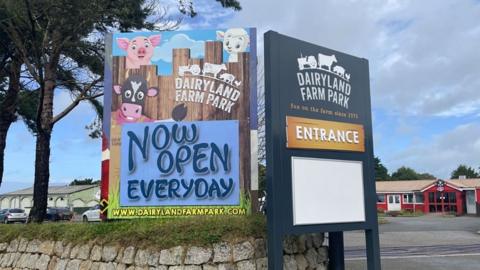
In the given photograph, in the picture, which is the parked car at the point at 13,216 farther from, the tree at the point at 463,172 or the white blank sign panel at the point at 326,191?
the tree at the point at 463,172

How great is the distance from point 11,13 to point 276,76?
8498 millimetres

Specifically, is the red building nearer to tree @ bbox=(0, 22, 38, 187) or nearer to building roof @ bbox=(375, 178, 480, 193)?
building roof @ bbox=(375, 178, 480, 193)

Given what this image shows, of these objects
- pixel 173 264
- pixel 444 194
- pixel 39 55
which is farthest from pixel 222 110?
pixel 444 194

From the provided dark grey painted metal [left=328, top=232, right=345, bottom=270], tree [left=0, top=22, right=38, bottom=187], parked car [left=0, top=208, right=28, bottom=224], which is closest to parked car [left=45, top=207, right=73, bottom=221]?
parked car [left=0, top=208, right=28, bottom=224]

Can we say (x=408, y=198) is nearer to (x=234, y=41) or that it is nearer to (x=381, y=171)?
(x=381, y=171)

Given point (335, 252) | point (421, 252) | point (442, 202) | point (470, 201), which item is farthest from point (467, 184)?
point (335, 252)

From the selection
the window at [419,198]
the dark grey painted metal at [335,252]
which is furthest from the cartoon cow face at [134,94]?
the window at [419,198]

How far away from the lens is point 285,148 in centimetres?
725

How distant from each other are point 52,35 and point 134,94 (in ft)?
19.5

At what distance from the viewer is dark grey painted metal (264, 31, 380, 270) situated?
7027mm

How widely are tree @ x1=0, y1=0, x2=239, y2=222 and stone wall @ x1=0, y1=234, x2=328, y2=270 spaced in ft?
11.5

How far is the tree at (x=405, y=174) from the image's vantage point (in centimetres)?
11198

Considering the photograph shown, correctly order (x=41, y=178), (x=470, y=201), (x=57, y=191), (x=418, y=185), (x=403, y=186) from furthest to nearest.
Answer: (x=57, y=191)
(x=403, y=186)
(x=418, y=185)
(x=470, y=201)
(x=41, y=178)

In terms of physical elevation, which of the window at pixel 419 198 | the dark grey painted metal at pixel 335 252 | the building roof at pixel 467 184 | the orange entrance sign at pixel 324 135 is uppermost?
the building roof at pixel 467 184
